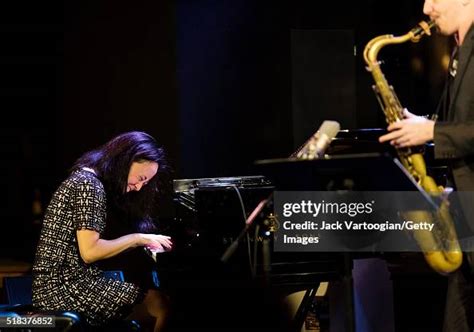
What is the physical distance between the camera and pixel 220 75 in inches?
218

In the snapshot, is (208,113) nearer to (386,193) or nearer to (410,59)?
(410,59)

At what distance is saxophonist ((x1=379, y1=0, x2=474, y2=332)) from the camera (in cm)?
271

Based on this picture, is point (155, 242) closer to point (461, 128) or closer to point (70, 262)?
point (70, 262)

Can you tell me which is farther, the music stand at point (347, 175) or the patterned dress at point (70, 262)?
the patterned dress at point (70, 262)

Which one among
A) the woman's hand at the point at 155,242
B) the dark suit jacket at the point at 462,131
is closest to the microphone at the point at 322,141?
the dark suit jacket at the point at 462,131

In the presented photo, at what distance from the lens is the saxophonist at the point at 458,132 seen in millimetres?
2705

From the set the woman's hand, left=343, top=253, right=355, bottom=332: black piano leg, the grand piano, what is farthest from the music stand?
the woman's hand

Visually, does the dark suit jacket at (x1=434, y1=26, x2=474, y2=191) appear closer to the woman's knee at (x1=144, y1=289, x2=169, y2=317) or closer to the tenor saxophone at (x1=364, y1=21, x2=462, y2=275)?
the tenor saxophone at (x1=364, y1=21, x2=462, y2=275)

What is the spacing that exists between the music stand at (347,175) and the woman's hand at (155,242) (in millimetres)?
991

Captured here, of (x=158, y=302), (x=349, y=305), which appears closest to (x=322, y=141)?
(x=349, y=305)

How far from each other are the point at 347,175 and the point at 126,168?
1.43 meters

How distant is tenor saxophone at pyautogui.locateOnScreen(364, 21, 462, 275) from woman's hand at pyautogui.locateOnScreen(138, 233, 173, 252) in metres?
1.23

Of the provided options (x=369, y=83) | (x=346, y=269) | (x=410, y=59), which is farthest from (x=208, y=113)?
(x=346, y=269)

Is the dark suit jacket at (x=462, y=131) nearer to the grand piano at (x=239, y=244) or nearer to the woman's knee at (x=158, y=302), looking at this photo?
the grand piano at (x=239, y=244)
